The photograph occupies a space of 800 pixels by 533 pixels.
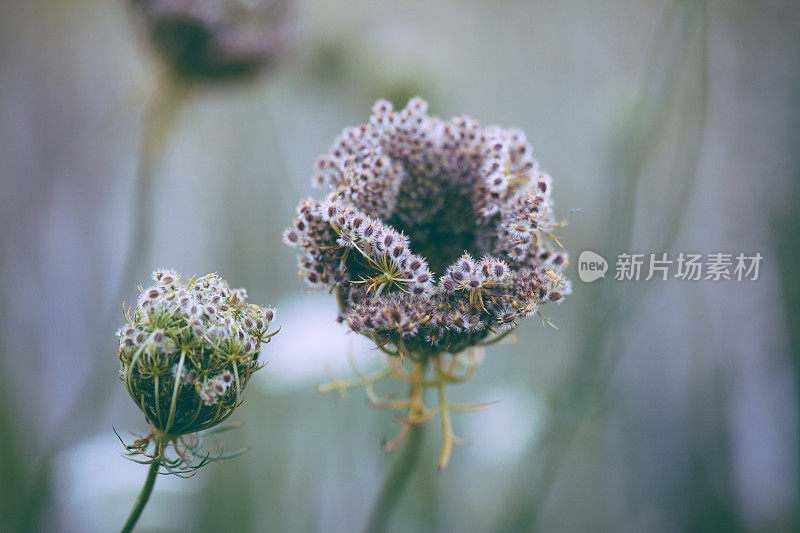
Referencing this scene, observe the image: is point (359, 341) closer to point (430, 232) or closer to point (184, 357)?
point (430, 232)

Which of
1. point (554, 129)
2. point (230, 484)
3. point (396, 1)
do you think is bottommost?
point (230, 484)

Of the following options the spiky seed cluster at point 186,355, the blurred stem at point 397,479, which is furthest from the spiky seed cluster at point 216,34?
the blurred stem at point 397,479

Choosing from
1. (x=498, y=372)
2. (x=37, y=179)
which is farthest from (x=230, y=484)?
(x=37, y=179)

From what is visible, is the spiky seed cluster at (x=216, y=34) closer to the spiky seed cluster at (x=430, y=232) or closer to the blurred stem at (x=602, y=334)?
the spiky seed cluster at (x=430, y=232)

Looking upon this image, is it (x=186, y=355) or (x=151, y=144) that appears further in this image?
(x=151, y=144)

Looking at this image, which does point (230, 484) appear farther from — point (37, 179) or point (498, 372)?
point (37, 179)

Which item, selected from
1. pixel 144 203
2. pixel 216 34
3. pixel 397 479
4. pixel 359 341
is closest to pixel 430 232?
pixel 397 479
